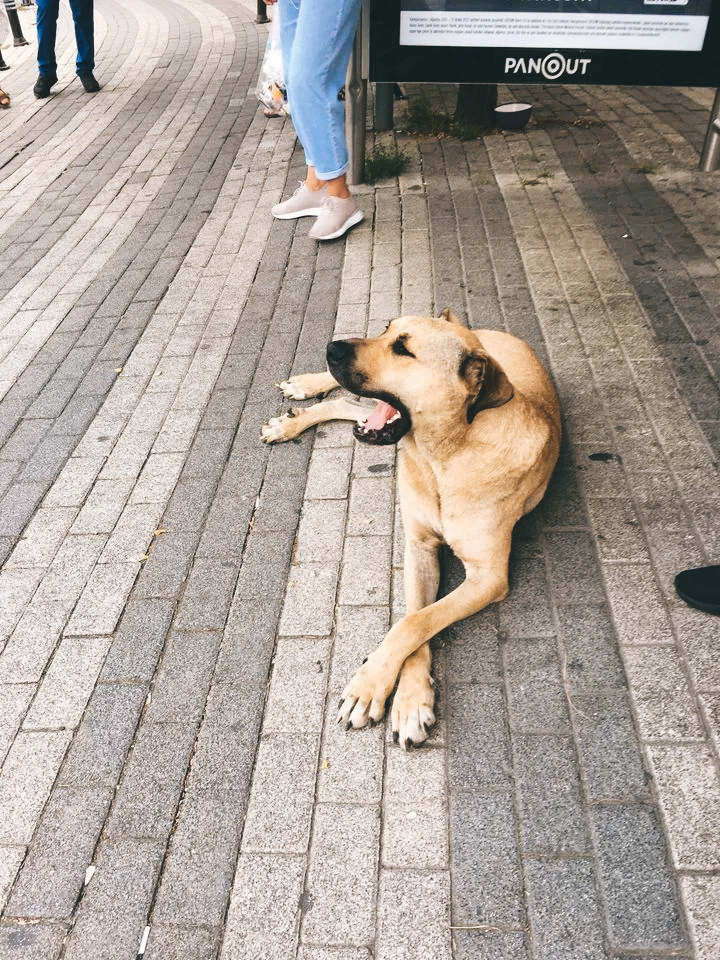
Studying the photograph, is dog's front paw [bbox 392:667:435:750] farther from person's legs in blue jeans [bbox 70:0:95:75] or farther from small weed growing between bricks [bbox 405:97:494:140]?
person's legs in blue jeans [bbox 70:0:95:75]

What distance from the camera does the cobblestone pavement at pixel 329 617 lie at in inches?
88.3

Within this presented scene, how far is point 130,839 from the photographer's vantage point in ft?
7.93

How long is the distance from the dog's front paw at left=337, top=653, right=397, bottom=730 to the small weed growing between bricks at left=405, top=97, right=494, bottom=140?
261 inches

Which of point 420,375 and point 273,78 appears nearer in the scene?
point 420,375

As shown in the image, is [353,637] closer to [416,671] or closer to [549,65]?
[416,671]

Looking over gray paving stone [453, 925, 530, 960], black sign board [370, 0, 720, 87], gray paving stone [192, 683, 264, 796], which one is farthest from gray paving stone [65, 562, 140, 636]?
black sign board [370, 0, 720, 87]

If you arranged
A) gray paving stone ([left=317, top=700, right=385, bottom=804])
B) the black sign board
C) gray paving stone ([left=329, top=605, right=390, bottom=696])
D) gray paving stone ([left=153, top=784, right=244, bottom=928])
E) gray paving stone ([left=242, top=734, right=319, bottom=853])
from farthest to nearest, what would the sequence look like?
the black sign board < gray paving stone ([left=329, top=605, right=390, bottom=696]) < gray paving stone ([left=317, top=700, right=385, bottom=804]) < gray paving stone ([left=242, top=734, right=319, bottom=853]) < gray paving stone ([left=153, top=784, right=244, bottom=928])

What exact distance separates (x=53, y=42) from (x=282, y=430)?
911 centimetres

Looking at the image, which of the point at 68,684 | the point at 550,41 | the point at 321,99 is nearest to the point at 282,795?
the point at 68,684

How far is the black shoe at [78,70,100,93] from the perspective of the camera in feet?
34.2

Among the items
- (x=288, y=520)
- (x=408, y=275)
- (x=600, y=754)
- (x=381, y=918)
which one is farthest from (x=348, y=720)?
(x=408, y=275)

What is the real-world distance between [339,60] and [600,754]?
16.2 feet

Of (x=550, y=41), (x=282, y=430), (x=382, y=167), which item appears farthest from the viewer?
(x=382, y=167)

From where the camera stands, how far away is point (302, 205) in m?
6.55
